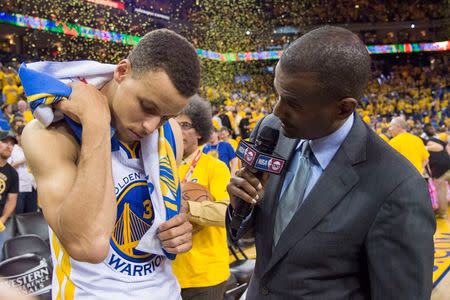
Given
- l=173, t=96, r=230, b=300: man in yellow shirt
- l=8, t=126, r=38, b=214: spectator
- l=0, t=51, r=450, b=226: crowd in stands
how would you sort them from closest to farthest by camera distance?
l=173, t=96, r=230, b=300: man in yellow shirt < l=8, t=126, r=38, b=214: spectator < l=0, t=51, r=450, b=226: crowd in stands

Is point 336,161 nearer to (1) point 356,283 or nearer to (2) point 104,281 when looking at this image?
(1) point 356,283

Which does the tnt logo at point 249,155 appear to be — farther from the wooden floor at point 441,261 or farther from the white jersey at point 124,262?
the wooden floor at point 441,261

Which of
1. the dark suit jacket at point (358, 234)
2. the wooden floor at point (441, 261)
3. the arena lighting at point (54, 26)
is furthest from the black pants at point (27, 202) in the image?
the arena lighting at point (54, 26)

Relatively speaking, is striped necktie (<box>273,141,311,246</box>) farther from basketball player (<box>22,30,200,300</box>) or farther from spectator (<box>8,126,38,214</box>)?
spectator (<box>8,126,38,214</box>)

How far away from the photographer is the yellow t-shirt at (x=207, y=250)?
8.04 ft

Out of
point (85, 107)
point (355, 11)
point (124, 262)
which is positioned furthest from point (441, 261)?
point (355, 11)

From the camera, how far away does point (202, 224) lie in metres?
2.34

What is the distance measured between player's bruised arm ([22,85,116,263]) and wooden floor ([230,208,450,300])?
3975mm

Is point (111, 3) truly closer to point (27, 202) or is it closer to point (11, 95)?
point (11, 95)

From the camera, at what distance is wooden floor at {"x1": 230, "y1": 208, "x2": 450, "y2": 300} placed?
4504 millimetres

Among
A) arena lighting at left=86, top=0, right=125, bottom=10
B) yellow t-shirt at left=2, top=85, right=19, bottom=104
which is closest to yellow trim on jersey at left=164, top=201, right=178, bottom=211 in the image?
yellow t-shirt at left=2, top=85, right=19, bottom=104

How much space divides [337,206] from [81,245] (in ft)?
2.38

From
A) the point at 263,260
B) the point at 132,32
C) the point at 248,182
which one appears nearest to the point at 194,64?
the point at 248,182

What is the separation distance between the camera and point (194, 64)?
4.78 feet
